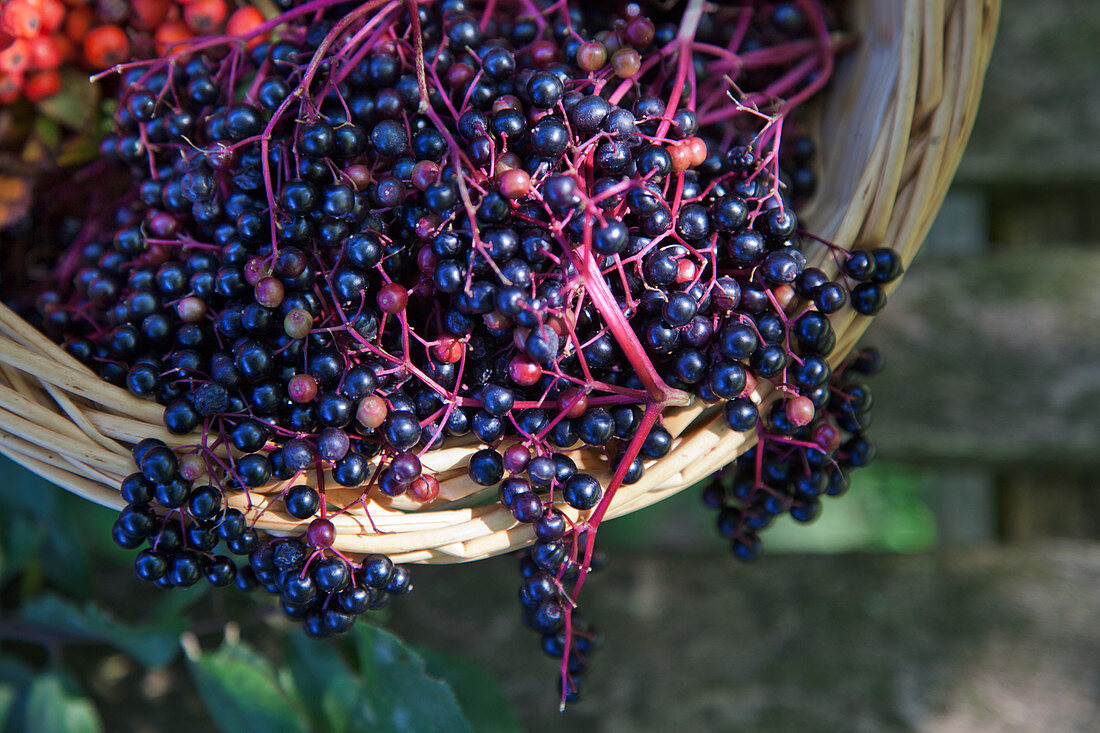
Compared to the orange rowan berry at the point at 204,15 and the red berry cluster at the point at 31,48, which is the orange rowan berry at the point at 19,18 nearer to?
the red berry cluster at the point at 31,48

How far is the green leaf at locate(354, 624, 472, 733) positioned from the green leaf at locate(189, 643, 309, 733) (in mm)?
104

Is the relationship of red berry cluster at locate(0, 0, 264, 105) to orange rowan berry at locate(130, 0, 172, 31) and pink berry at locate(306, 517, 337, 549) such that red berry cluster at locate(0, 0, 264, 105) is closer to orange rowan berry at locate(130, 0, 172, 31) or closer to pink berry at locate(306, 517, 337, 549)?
orange rowan berry at locate(130, 0, 172, 31)

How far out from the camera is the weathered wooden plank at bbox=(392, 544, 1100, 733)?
2.70 ft

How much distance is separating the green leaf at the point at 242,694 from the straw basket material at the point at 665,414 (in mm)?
225

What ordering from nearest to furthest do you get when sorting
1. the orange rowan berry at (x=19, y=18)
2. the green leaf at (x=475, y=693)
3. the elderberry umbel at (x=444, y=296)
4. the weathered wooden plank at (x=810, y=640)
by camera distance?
the elderberry umbel at (x=444, y=296) → the orange rowan berry at (x=19, y=18) → the green leaf at (x=475, y=693) → the weathered wooden plank at (x=810, y=640)

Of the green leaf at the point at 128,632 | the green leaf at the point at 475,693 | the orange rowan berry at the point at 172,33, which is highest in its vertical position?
the orange rowan berry at the point at 172,33

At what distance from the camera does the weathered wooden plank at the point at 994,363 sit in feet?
2.76

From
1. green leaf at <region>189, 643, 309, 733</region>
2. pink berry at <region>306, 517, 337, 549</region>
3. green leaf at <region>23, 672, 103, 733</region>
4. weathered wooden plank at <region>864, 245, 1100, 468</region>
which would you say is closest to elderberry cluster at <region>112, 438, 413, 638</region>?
pink berry at <region>306, 517, 337, 549</region>

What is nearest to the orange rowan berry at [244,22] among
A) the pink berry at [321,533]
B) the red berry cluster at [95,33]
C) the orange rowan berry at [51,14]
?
the red berry cluster at [95,33]

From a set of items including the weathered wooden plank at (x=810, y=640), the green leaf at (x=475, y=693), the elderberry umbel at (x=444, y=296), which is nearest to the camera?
the elderberry umbel at (x=444, y=296)

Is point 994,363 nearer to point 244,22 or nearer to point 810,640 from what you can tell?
point 810,640

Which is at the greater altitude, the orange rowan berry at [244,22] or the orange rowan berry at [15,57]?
the orange rowan berry at [244,22]

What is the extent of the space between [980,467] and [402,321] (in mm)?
751

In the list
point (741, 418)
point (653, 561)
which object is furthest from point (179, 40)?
point (653, 561)
